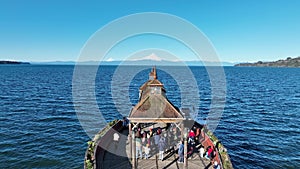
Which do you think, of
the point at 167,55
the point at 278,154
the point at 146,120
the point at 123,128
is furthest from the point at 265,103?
the point at 146,120

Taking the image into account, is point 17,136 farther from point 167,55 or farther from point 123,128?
point 167,55

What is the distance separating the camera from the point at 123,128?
24.4 metres

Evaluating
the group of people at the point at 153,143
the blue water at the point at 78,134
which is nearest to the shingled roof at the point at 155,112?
the group of people at the point at 153,143

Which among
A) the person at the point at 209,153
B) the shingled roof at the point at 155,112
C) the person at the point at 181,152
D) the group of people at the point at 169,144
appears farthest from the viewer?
the person at the point at 209,153

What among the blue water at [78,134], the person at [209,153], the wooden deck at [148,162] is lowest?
the blue water at [78,134]

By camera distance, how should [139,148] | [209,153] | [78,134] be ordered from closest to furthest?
1. [209,153]
2. [139,148]
3. [78,134]

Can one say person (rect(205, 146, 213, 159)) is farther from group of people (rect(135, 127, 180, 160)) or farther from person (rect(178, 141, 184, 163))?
group of people (rect(135, 127, 180, 160))

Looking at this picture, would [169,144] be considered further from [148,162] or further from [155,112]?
[155,112]

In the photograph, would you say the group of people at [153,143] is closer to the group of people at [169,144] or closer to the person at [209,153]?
the group of people at [169,144]

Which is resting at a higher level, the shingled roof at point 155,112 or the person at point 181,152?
the shingled roof at point 155,112

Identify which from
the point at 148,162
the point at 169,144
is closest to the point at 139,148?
the point at 148,162

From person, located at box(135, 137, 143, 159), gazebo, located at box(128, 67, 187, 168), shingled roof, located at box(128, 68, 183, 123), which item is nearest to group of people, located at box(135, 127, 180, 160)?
person, located at box(135, 137, 143, 159)

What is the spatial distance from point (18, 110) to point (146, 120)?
1408 inches

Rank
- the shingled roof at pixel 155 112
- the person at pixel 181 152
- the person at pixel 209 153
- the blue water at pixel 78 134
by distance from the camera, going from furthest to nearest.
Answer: the blue water at pixel 78 134 < the person at pixel 209 153 < the person at pixel 181 152 < the shingled roof at pixel 155 112
